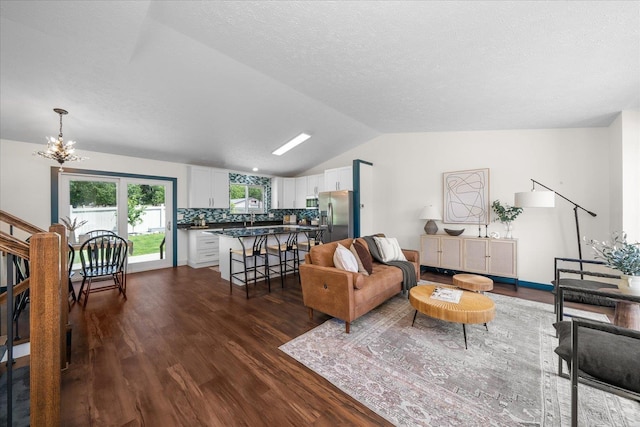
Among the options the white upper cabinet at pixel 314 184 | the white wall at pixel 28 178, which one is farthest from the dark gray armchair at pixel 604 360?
the white wall at pixel 28 178

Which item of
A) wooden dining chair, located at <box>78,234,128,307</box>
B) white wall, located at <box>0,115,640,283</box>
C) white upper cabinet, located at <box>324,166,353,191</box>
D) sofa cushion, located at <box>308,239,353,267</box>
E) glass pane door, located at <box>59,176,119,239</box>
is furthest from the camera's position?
white upper cabinet, located at <box>324,166,353,191</box>

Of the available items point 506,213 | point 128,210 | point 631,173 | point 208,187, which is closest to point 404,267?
point 506,213

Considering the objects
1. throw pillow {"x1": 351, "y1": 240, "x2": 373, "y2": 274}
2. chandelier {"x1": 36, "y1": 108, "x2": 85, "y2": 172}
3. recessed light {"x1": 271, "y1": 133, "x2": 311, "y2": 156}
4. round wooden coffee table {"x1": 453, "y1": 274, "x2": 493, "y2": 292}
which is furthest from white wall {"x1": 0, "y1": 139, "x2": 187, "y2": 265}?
round wooden coffee table {"x1": 453, "y1": 274, "x2": 493, "y2": 292}

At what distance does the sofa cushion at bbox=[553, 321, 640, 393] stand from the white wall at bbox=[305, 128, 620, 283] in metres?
3.02

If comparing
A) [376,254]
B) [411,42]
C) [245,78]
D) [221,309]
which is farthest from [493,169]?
[221,309]

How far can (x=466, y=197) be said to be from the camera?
4.66 meters

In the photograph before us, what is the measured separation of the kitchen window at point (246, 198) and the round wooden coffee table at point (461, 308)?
5.35 m

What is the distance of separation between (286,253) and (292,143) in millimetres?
2379

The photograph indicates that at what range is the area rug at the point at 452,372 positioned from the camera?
1.60 metres

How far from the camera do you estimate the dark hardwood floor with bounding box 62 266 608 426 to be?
160cm

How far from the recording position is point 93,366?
207cm

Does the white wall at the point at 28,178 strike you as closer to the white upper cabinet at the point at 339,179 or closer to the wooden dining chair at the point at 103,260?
the wooden dining chair at the point at 103,260

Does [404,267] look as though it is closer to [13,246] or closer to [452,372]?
[452,372]

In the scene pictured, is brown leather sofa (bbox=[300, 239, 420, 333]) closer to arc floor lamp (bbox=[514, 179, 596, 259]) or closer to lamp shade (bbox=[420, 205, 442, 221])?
lamp shade (bbox=[420, 205, 442, 221])
